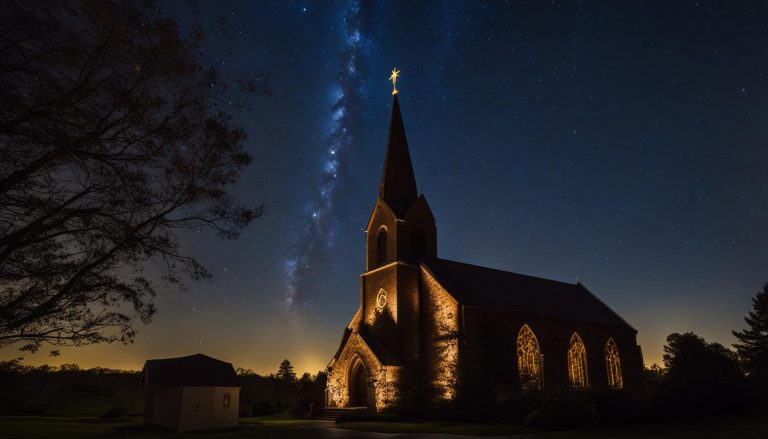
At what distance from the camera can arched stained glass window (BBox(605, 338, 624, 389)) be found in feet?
138

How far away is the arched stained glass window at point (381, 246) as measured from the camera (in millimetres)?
37741

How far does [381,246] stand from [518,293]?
11.5m

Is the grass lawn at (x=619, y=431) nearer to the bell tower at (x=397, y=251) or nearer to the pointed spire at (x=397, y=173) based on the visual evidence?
the bell tower at (x=397, y=251)

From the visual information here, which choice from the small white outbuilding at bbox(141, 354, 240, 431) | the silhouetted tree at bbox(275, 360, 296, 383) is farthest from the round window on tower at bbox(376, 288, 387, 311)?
the silhouetted tree at bbox(275, 360, 296, 383)

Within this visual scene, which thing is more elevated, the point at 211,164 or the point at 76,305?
the point at 211,164

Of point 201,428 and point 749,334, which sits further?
point 749,334

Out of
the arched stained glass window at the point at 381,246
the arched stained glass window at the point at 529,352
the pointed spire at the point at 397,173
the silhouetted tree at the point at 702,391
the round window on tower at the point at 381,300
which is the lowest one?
the silhouetted tree at the point at 702,391

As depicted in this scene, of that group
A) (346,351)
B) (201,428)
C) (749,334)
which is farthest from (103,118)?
(749,334)

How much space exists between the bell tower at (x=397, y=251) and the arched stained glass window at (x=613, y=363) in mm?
17338

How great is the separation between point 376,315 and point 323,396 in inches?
287

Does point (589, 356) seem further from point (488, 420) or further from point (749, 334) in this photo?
point (749, 334)

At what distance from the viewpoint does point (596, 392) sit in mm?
24953

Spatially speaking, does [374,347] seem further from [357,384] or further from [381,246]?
[381,246]

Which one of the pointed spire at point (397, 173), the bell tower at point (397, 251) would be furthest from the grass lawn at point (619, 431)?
the pointed spire at point (397, 173)
